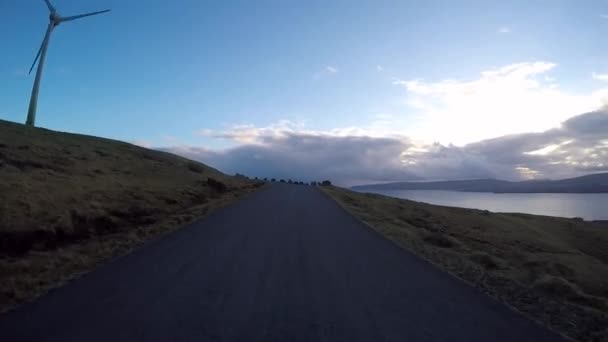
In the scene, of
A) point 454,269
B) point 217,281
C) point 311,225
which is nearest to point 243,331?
point 217,281

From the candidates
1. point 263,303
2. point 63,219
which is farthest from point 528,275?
point 63,219

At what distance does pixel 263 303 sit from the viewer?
564cm

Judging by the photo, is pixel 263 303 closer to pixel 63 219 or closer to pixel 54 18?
pixel 63 219

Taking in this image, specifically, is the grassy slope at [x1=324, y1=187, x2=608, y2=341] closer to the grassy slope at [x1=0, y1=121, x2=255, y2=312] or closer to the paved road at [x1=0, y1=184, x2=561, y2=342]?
the paved road at [x1=0, y1=184, x2=561, y2=342]

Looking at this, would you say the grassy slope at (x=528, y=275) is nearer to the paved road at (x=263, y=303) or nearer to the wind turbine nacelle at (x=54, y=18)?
the paved road at (x=263, y=303)

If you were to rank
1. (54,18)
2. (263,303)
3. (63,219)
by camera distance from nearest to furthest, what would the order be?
(263,303) < (63,219) < (54,18)

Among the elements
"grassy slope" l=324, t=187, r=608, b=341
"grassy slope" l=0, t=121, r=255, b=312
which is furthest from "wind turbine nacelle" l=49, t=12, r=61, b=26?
"grassy slope" l=324, t=187, r=608, b=341

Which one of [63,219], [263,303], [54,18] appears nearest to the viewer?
[263,303]

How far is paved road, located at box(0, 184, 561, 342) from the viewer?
4625mm

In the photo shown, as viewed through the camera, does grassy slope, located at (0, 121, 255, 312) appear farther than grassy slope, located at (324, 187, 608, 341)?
Yes

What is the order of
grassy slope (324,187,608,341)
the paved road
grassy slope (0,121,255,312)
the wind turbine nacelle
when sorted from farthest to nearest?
1. the wind turbine nacelle
2. grassy slope (0,121,255,312)
3. grassy slope (324,187,608,341)
4. the paved road

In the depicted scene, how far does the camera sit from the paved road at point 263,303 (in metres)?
4.62

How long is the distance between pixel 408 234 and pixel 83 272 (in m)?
11.6

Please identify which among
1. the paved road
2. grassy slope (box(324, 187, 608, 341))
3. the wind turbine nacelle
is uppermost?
the wind turbine nacelle
